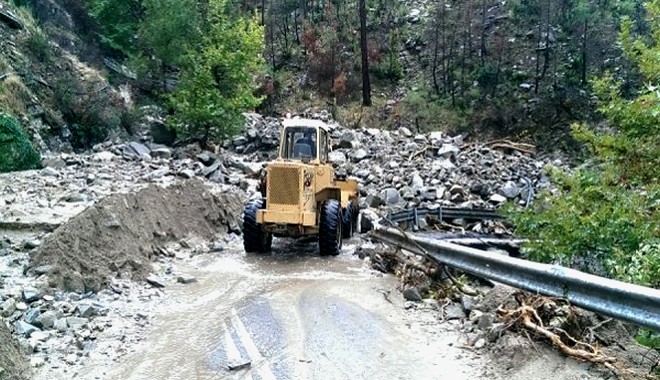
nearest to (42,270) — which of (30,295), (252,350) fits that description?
(30,295)

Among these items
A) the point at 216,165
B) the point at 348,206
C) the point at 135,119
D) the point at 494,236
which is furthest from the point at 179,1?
the point at 494,236

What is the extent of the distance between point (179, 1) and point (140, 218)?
17.9 metres

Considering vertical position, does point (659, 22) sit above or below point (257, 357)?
above

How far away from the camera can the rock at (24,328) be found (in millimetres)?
6246

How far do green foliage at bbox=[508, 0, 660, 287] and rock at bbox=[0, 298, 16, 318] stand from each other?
6.25 metres

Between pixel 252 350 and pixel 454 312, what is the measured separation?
2442 millimetres

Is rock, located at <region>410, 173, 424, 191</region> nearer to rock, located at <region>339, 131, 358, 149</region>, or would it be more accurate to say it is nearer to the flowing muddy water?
rock, located at <region>339, 131, 358, 149</region>

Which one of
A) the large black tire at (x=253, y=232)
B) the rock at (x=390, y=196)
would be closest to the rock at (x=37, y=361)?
the large black tire at (x=253, y=232)

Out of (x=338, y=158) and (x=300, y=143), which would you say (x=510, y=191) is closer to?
(x=338, y=158)

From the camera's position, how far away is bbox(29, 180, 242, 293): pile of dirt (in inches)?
320

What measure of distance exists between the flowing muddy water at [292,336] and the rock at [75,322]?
0.74 meters

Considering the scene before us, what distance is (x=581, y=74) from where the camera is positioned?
106ft

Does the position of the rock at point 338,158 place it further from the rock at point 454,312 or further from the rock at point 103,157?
the rock at point 454,312

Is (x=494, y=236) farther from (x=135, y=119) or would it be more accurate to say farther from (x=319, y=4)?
(x=319, y=4)
